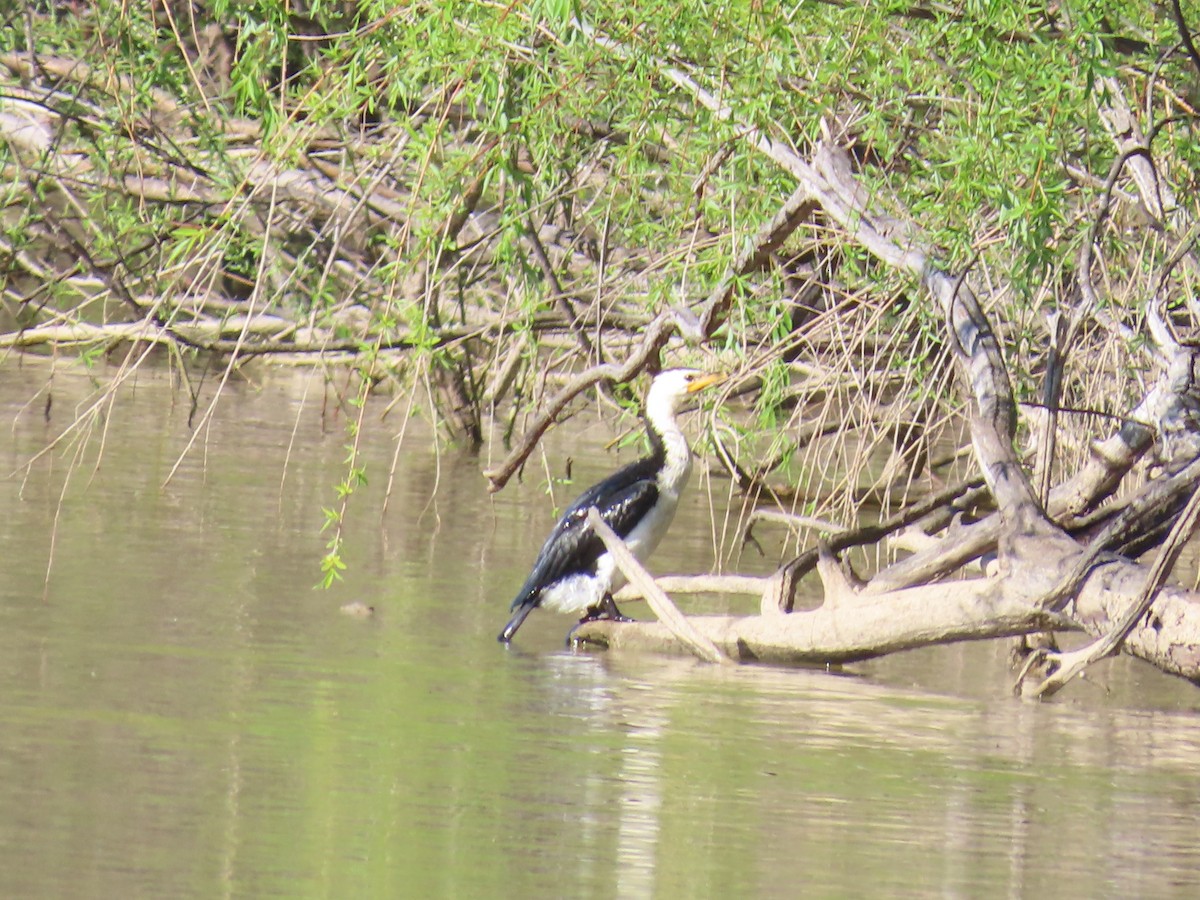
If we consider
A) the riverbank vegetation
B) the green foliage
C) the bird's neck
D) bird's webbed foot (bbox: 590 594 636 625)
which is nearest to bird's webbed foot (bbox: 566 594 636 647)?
bird's webbed foot (bbox: 590 594 636 625)

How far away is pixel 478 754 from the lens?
218 inches

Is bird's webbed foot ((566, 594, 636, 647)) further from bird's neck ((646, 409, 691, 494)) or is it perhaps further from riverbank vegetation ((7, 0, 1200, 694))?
bird's neck ((646, 409, 691, 494))

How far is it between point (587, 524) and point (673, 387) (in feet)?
2.90

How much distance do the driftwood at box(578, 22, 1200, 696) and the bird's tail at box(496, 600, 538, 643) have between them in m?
0.76

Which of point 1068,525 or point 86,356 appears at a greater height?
point 86,356

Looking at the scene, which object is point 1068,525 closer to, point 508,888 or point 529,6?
point 529,6

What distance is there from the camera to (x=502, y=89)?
577cm

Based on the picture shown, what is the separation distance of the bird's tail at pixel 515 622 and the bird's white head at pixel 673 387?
1.17 m

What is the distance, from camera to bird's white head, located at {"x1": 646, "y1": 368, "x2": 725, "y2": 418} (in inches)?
342

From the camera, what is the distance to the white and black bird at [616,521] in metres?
7.93

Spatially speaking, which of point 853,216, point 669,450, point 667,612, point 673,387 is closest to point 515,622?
point 667,612

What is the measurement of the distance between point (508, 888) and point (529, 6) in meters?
2.54

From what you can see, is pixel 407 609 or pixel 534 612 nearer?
pixel 407 609

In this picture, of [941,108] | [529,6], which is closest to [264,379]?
[941,108]
